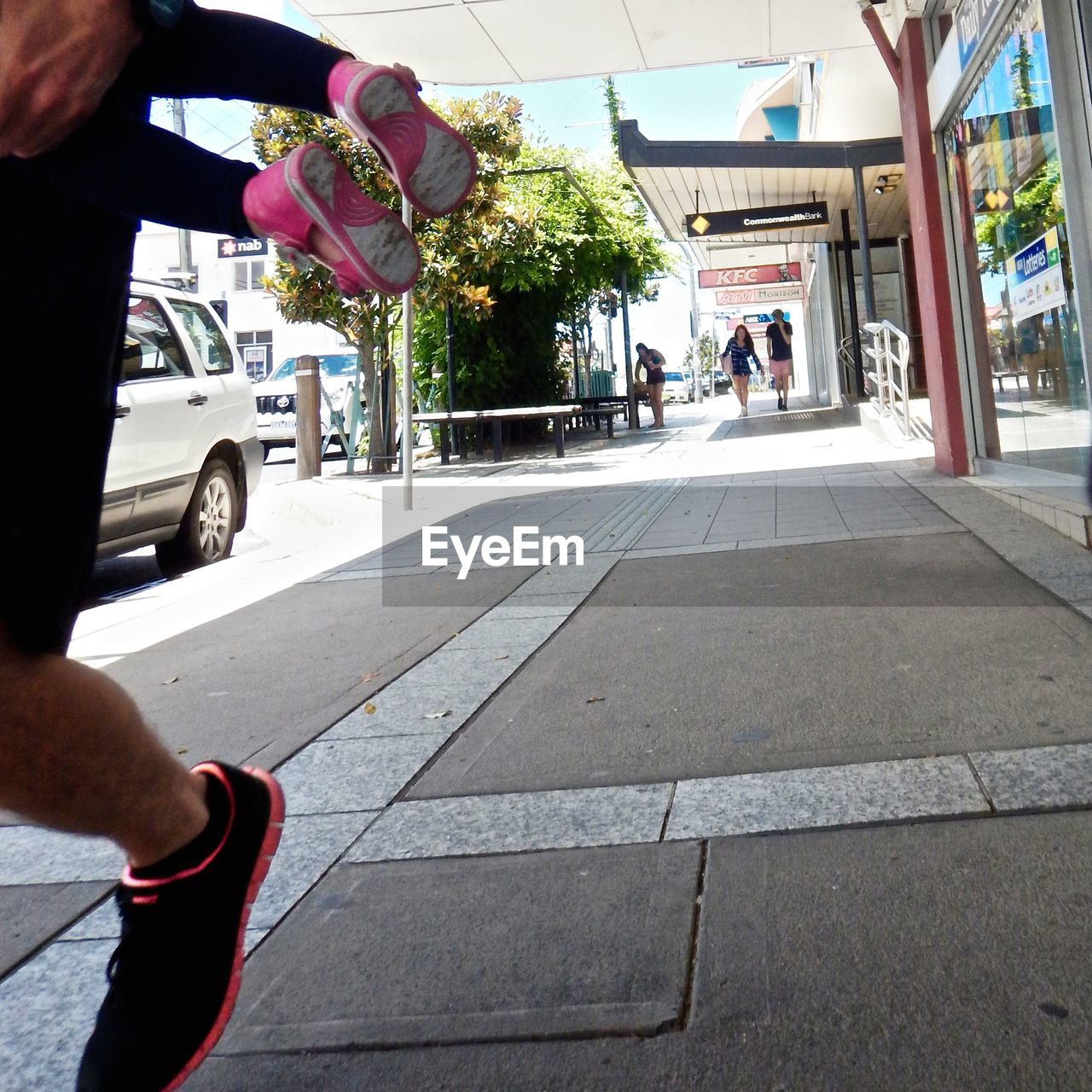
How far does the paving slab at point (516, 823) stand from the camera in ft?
9.10

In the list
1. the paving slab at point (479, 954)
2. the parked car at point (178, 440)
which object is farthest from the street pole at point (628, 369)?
the paving slab at point (479, 954)

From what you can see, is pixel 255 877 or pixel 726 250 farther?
pixel 726 250

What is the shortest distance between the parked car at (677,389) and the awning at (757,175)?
46.2m

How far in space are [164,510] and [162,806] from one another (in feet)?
23.1

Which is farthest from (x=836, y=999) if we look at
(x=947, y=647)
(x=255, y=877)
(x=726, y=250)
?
(x=726, y=250)

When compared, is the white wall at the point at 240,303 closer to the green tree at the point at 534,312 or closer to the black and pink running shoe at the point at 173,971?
the green tree at the point at 534,312

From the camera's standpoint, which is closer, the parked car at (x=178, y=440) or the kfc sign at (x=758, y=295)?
the parked car at (x=178, y=440)

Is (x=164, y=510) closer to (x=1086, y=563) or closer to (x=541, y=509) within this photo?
(x=541, y=509)

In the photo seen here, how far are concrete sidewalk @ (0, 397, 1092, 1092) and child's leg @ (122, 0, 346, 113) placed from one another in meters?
1.43

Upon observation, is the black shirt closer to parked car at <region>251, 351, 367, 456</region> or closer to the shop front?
parked car at <region>251, 351, 367, 456</region>

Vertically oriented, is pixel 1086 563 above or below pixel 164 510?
below

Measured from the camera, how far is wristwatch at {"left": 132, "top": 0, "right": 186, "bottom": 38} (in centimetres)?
130

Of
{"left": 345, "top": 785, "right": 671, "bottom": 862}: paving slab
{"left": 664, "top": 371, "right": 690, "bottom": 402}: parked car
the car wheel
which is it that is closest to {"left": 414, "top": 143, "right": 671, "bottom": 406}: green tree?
the car wheel

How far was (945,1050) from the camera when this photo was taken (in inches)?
68.5
